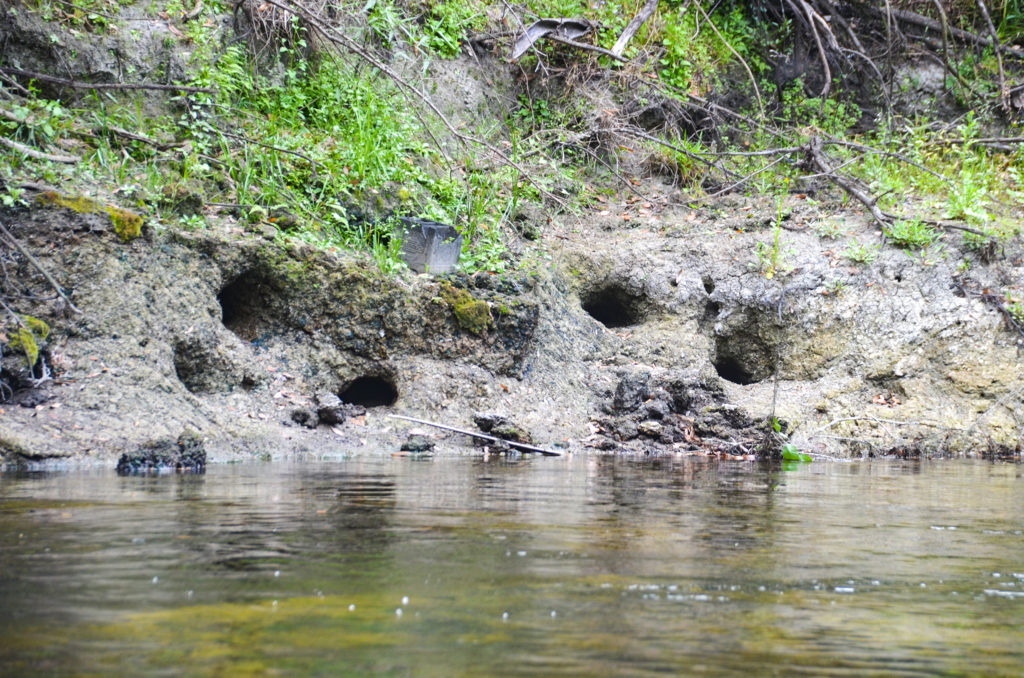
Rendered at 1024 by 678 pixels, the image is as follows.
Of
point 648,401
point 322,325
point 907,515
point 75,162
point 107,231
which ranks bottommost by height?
point 907,515

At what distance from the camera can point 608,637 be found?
5.98 feet

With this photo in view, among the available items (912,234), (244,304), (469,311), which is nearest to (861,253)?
(912,234)

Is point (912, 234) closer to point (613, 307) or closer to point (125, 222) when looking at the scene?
point (613, 307)

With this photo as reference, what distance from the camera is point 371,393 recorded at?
27.8ft

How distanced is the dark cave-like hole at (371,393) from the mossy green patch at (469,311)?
0.89 metres

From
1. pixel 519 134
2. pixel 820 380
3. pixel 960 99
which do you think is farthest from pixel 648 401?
pixel 960 99

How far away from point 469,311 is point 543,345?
38.2 inches

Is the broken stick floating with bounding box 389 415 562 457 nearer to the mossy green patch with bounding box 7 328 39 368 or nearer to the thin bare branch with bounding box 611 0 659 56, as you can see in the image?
the mossy green patch with bounding box 7 328 39 368

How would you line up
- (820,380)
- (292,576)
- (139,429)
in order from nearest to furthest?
(292,576) < (139,429) < (820,380)

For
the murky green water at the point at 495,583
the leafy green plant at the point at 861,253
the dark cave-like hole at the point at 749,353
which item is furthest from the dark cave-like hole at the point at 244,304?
the leafy green plant at the point at 861,253

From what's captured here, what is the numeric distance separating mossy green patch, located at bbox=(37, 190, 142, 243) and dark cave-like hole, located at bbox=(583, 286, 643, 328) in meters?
4.74

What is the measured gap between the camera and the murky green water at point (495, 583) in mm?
1679

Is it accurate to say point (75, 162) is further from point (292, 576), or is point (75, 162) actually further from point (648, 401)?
point (292, 576)

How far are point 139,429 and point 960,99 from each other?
37.0 ft
